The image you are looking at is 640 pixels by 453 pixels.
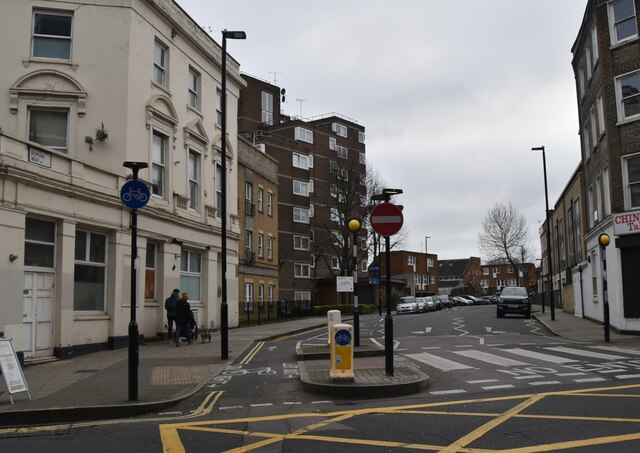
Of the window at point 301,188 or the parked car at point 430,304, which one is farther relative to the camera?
the window at point 301,188

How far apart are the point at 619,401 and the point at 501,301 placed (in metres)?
29.7

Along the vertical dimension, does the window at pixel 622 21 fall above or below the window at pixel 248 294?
above

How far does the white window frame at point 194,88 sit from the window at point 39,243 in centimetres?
997

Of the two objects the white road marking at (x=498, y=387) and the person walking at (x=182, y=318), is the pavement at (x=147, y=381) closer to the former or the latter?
the person walking at (x=182, y=318)

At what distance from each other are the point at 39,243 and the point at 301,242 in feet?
145

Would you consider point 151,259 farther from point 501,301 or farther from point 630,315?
point 501,301

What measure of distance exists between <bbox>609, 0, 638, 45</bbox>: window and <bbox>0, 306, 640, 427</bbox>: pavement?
1199cm

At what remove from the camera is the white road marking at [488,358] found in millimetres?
13880

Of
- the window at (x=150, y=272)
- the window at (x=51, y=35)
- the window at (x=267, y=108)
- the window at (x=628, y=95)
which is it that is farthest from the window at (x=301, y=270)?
the window at (x=51, y=35)

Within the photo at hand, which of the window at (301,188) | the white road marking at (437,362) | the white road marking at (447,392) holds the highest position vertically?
the window at (301,188)

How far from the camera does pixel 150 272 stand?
2084 centimetres

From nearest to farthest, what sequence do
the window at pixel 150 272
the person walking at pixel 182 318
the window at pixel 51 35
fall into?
the window at pixel 51 35 → the person walking at pixel 182 318 → the window at pixel 150 272

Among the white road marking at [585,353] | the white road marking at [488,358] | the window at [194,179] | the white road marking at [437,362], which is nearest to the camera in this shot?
the white road marking at [437,362]

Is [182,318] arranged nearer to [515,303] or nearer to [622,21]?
[622,21]
